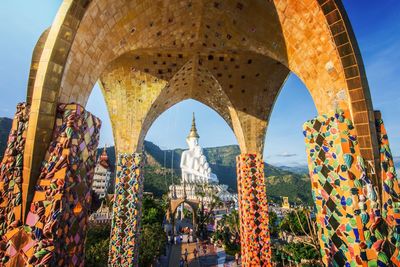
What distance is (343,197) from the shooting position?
246 centimetres

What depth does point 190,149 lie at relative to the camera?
41375 millimetres

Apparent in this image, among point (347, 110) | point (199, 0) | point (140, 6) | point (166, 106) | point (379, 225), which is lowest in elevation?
point (379, 225)

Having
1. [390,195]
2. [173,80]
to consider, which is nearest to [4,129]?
[173,80]

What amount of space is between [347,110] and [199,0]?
306cm

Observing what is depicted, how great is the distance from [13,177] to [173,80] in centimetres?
462

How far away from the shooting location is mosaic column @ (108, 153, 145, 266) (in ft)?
17.7

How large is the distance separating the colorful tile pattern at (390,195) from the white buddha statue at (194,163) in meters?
37.4

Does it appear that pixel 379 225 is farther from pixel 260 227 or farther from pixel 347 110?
pixel 260 227

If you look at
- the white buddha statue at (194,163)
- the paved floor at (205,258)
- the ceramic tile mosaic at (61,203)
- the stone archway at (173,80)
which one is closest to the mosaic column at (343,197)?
the stone archway at (173,80)

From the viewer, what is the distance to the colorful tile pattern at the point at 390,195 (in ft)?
7.45

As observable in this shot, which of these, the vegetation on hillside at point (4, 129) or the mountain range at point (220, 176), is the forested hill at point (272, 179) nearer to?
the mountain range at point (220, 176)

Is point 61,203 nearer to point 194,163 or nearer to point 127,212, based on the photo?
point 127,212

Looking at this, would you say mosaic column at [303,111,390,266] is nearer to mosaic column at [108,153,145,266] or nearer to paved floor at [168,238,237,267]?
mosaic column at [108,153,145,266]

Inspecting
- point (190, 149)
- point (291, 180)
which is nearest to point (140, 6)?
point (190, 149)
